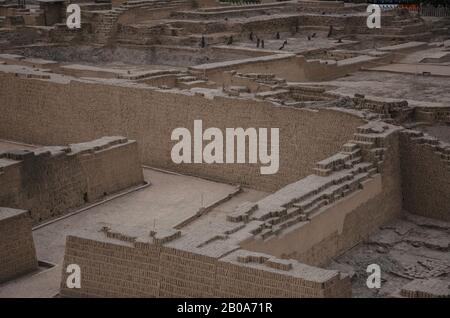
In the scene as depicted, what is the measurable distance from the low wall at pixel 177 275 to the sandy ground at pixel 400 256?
2071 millimetres

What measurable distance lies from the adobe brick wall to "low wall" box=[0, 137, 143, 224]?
1.76 m

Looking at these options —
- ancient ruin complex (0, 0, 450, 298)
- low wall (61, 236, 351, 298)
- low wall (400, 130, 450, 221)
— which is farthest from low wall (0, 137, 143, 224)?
low wall (400, 130, 450, 221)

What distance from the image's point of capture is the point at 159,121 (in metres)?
19.3

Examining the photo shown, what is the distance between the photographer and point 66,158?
17.0 meters

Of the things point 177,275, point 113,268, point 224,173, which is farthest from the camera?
point 224,173

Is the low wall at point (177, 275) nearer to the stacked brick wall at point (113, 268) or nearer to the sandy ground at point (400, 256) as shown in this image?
the stacked brick wall at point (113, 268)

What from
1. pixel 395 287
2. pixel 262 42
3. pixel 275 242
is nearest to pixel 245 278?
pixel 275 242

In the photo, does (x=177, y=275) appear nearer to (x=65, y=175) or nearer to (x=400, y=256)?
(x=400, y=256)

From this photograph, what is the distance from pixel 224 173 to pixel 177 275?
24.2ft

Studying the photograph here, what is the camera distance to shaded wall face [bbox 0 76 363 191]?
56.1 ft

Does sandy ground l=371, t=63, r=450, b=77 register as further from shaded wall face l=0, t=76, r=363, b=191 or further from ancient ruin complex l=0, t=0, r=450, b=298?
shaded wall face l=0, t=76, r=363, b=191

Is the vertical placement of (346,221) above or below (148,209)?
above
